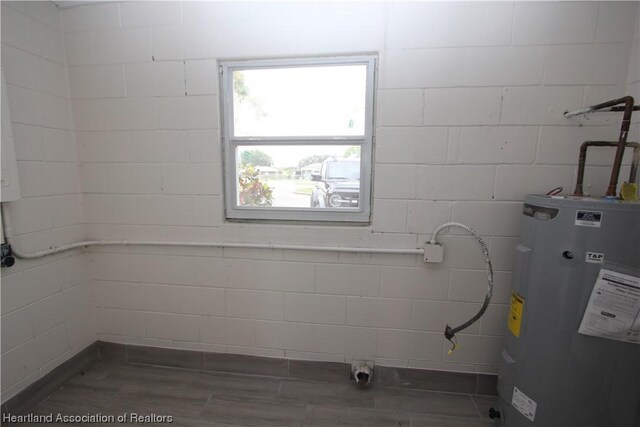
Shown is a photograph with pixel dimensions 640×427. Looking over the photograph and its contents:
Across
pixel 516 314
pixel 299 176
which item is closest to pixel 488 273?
pixel 516 314

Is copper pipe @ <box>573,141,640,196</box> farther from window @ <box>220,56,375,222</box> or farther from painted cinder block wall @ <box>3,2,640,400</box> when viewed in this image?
window @ <box>220,56,375,222</box>

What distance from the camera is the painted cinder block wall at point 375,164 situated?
4.62 ft

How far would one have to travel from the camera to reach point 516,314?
1.28 m

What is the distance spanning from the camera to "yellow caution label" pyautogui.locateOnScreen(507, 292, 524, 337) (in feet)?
4.10

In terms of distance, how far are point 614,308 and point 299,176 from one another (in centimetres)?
152

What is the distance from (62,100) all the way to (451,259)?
2582 mm

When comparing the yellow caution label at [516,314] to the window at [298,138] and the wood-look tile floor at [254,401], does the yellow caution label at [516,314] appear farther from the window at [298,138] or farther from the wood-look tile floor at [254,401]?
the window at [298,138]

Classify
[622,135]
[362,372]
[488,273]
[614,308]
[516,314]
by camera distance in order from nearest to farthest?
1. [614,308]
2. [622,135]
3. [516,314]
4. [488,273]
5. [362,372]

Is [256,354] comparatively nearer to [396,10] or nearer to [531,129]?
[531,129]

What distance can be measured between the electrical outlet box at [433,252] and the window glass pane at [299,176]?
1.60 ft

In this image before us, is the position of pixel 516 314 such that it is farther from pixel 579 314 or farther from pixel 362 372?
pixel 362 372

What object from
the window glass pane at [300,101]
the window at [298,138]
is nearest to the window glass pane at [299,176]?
the window at [298,138]

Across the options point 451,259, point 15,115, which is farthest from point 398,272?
point 15,115

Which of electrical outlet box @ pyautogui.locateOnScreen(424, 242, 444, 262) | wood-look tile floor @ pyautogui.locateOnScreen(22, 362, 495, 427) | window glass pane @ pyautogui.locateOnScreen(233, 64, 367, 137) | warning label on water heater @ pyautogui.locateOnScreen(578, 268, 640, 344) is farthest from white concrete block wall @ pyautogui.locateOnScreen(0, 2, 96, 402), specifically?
warning label on water heater @ pyautogui.locateOnScreen(578, 268, 640, 344)
